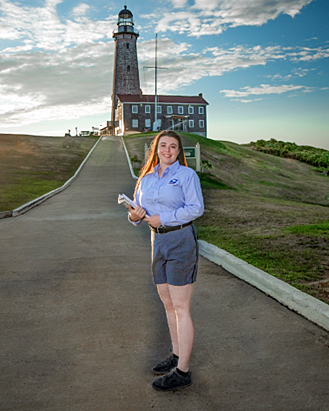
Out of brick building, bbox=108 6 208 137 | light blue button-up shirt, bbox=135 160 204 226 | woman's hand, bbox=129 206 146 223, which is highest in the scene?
brick building, bbox=108 6 208 137

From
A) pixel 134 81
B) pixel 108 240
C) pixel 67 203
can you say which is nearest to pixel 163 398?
pixel 108 240

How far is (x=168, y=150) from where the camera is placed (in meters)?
3.89

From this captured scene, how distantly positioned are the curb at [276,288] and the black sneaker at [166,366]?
1.74 m

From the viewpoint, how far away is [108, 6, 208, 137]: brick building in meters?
81.2

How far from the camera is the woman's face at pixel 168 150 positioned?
12.7ft

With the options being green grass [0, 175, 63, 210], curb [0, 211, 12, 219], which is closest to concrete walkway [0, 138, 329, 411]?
curb [0, 211, 12, 219]

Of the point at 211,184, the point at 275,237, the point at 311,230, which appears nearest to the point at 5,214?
the point at 275,237

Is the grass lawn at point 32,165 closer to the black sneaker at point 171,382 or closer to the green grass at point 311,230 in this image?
the green grass at point 311,230

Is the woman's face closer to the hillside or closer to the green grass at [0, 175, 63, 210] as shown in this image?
the hillside

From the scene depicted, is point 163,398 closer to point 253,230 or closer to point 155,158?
point 155,158

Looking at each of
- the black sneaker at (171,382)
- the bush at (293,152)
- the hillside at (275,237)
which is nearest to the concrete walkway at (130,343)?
the black sneaker at (171,382)

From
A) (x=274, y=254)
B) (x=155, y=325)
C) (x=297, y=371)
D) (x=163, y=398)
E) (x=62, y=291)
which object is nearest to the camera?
(x=163, y=398)

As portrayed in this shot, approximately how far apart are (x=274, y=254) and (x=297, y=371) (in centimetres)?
414

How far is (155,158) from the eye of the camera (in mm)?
4059
